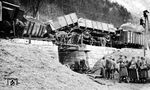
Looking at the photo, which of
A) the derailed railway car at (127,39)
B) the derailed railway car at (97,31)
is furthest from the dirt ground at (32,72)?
the derailed railway car at (127,39)

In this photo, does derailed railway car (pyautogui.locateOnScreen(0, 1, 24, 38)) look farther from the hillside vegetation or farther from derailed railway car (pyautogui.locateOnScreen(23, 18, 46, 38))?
the hillside vegetation

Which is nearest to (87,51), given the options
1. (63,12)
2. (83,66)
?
(83,66)

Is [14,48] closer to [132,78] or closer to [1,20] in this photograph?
[1,20]

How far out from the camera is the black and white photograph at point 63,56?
7.82m

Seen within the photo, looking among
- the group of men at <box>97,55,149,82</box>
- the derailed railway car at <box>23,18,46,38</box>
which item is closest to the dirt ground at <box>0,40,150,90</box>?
the group of men at <box>97,55,149,82</box>

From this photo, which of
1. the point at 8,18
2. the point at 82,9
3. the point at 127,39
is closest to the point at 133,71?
the point at 8,18

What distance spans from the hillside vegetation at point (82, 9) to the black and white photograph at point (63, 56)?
837 mm

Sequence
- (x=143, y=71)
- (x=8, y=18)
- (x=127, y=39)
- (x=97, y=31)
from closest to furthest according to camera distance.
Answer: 1. (x=8, y=18)
2. (x=143, y=71)
3. (x=97, y=31)
4. (x=127, y=39)

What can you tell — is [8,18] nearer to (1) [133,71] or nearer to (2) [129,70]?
(2) [129,70]

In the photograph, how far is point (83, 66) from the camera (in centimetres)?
1530

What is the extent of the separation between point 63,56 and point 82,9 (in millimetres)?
25807

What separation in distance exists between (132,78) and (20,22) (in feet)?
26.1

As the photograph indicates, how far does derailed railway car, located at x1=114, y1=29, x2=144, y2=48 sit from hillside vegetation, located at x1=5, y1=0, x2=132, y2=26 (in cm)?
963

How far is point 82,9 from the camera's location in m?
41.1
